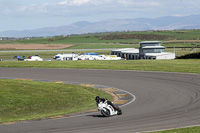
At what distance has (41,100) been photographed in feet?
91.8

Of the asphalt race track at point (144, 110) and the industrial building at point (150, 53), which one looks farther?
the industrial building at point (150, 53)

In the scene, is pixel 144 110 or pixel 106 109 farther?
pixel 144 110

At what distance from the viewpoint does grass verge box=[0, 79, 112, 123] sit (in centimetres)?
2453

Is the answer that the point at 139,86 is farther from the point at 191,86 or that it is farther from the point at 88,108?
the point at 88,108

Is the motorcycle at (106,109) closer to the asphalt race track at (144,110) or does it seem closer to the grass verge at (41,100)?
the asphalt race track at (144,110)

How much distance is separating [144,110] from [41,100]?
9010mm

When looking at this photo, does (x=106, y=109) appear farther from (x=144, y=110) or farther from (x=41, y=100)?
(x=41, y=100)

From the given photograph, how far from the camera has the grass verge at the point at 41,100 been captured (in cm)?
2453

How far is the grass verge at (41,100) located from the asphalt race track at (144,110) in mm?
2996

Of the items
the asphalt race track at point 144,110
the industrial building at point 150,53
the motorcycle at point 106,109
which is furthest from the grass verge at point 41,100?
the industrial building at point 150,53

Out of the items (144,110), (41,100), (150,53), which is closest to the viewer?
(144,110)

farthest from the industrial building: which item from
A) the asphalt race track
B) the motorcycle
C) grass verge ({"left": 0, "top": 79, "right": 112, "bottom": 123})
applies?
the motorcycle

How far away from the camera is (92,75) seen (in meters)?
44.8

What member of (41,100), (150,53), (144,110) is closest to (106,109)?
(144,110)
